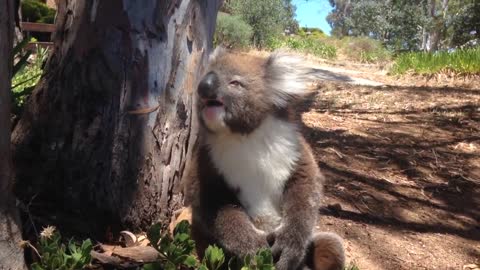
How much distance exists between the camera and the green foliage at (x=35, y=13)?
1041 centimetres

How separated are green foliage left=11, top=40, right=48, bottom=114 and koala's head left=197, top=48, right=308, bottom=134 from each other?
4.04 feet

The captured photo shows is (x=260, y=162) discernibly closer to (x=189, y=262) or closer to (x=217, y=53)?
(x=189, y=262)

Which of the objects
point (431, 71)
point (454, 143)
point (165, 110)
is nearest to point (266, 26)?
point (431, 71)

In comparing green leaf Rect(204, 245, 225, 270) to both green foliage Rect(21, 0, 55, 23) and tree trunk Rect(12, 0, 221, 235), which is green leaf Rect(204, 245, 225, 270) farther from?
green foliage Rect(21, 0, 55, 23)

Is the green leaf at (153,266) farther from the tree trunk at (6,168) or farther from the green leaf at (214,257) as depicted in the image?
the tree trunk at (6,168)

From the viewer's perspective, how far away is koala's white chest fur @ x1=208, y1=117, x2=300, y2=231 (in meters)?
2.47

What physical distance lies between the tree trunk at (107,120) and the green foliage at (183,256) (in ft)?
1.22

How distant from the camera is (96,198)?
2516 millimetres

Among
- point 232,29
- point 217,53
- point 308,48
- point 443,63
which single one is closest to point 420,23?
point 308,48

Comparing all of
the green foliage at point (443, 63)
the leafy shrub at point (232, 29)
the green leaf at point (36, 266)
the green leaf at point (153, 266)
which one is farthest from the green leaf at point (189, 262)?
the leafy shrub at point (232, 29)

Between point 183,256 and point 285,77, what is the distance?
110cm

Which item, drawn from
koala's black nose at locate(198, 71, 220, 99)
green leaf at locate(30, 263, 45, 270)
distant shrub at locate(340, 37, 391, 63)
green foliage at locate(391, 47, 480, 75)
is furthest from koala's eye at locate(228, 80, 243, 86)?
distant shrub at locate(340, 37, 391, 63)

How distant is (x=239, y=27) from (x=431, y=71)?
11473 millimetres

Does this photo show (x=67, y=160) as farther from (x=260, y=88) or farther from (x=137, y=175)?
(x=260, y=88)
